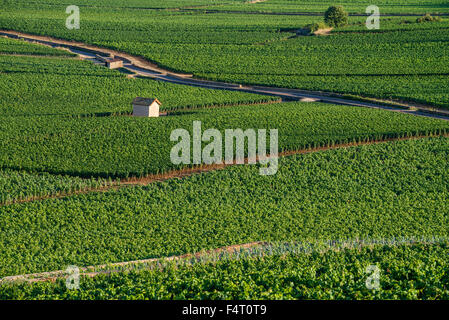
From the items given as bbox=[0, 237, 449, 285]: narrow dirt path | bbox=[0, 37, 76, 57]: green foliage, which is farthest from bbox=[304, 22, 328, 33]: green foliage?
bbox=[0, 237, 449, 285]: narrow dirt path

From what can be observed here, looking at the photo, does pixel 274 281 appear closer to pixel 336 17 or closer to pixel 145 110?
pixel 145 110

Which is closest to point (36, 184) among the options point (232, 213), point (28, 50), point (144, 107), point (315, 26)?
point (232, 213)

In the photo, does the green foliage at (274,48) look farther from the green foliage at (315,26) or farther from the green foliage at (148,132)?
the green foliage at (148,132)

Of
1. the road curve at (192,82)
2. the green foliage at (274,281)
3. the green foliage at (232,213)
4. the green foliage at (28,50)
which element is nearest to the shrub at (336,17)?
the road curve at (192,82)

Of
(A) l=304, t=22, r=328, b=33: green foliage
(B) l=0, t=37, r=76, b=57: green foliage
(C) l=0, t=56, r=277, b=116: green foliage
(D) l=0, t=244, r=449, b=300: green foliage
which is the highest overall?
(A) l=304, t=22, r=328, b=33: green foliage

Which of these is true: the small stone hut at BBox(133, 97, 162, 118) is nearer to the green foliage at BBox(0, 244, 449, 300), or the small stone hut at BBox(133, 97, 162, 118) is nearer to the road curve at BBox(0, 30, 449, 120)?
the road curve at BBox(0, 30, 449, 120)

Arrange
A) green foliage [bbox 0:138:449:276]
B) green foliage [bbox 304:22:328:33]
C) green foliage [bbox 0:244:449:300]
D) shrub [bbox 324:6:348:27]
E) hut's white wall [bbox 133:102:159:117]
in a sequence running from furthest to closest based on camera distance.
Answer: shrub [bbox 324:6:348:27]
green foliage [bbox 304:22:328:33]
hut's white wall [bbox 133:102:159:117]
green foliage [bbox 0:138:449:276]
green foliage [bbox 0:244:449:300]

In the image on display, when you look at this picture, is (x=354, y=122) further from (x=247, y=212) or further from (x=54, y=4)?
(x=54, y=4)
